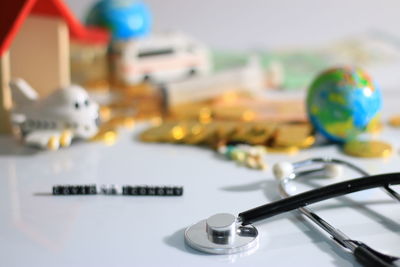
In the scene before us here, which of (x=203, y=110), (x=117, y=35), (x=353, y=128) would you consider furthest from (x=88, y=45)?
(x=353, y=128)

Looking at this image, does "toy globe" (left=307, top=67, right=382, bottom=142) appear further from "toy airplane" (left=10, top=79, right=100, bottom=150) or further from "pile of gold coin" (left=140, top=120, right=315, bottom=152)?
"toy airplane" (left=10, top=79, right=100, bottom=150)

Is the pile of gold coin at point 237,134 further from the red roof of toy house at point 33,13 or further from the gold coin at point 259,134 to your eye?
the red roof of toy house at point 33,13

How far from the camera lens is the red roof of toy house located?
0.98 m

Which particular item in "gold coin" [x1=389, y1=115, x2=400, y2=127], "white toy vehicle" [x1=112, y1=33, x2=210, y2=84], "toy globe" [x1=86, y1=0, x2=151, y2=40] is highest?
"toy globe" [x1=86, y1=0, x2=151, y2=40]

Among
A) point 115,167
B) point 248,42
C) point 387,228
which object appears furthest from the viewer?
point 248,42

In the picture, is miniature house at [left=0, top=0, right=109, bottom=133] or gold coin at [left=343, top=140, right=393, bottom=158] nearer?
gold coin at [left=343, top=140, right=393, bottom=158]

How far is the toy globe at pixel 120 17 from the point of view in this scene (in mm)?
1318

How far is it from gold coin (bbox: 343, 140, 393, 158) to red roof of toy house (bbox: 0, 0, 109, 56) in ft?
1.68

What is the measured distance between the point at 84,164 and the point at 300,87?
0.67 meters

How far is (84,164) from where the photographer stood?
93 centimetres

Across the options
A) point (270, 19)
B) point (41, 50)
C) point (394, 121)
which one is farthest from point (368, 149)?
point (270, 19)

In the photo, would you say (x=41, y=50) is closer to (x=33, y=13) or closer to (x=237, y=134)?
(x=33, y=13)

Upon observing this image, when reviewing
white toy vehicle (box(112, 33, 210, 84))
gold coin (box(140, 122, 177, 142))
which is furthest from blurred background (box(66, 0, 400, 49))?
gold coin (box(140, 122, 177, 142))

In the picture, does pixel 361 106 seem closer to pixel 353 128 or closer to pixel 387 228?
pixel 353 128
